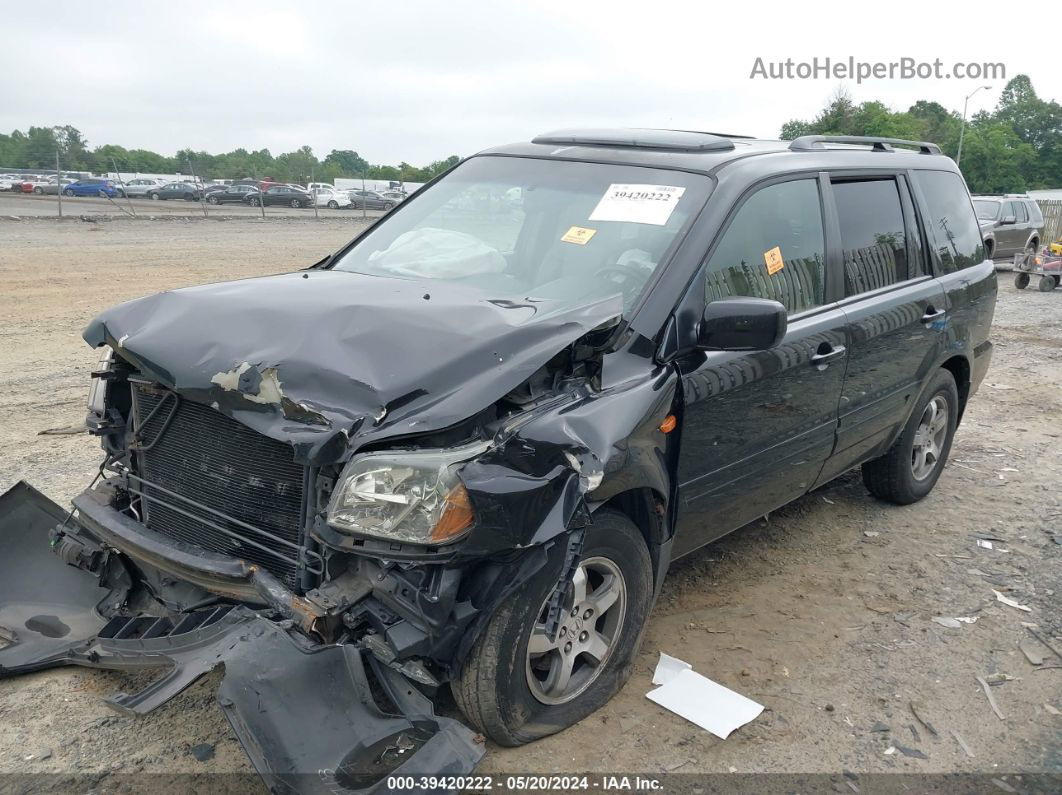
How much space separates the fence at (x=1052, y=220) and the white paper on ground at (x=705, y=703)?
27.5m

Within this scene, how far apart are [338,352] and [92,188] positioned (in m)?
42.4

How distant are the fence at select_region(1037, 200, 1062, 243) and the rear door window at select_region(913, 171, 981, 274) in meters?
24.2

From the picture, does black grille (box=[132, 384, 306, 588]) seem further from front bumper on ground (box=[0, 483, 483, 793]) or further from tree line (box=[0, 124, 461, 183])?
tree line (box=[0, 124, 461, 183])

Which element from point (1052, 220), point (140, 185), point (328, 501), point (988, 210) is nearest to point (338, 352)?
point (328, 501)

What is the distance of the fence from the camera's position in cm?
2606

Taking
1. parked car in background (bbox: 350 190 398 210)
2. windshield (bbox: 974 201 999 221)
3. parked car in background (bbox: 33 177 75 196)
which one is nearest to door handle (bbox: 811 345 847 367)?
windshield (bbox: 974 201 999 221)

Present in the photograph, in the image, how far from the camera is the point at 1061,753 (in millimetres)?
3082

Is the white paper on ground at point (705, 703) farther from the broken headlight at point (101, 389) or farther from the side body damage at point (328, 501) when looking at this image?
the broken headlight at point (101, 389)

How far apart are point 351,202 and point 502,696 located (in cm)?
4290

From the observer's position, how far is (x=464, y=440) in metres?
2.46

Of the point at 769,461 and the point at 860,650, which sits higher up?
the point at 769,461

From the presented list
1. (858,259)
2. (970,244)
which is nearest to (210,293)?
(858,259)

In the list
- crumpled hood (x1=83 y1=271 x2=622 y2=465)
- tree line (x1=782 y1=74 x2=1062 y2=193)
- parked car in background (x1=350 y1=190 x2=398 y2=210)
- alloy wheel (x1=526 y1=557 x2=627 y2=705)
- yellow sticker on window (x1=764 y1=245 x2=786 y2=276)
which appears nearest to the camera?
crumpled hood (x1=83 y1=271 x2=622 y2=465)

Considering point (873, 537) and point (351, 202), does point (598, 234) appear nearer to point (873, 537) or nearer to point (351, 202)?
point (873, 537)
